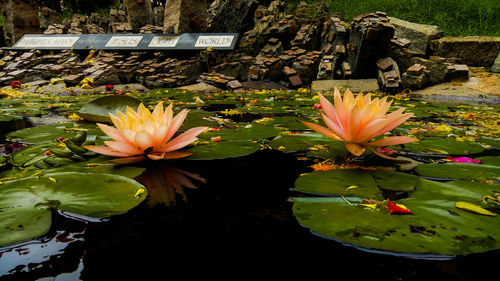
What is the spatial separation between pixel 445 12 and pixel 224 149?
22.0ft

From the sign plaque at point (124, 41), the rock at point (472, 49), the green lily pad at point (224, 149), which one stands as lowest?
the green lily pad at point (224, 149)

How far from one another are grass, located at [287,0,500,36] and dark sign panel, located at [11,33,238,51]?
300cm

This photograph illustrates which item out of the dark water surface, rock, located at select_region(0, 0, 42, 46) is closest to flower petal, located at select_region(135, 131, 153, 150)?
the dark water surface

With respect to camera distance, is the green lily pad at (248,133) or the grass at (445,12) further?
the grass at (445,12)

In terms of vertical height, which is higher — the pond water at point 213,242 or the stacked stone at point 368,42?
the stacked stone at point 368,42

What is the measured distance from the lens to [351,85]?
3.97 meters

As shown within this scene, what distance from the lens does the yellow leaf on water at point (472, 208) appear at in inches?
20.0

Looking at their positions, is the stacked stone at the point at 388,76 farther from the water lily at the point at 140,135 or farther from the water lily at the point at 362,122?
the water lily at the point at 140,135

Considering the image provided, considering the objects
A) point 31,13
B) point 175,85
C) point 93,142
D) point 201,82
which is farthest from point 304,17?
point 31,13

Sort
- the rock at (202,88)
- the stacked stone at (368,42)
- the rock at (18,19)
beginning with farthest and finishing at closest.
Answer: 1. the rock at (18,19)
2. the rock at (202,88)
3. the stacked stone at (368,42)

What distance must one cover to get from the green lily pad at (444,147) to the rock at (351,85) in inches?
114

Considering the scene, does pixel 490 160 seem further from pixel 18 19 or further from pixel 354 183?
pixel 18 19

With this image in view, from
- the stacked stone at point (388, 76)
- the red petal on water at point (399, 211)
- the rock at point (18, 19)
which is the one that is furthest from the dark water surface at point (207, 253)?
the rock at point (18, 19)

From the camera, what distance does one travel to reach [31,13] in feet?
23.5
